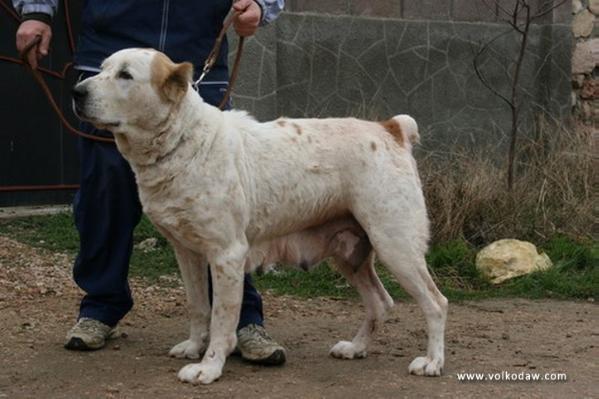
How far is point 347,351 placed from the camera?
4.66m

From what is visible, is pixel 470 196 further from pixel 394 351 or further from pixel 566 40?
pixel 566 40

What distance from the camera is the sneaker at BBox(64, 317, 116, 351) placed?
4.61 m

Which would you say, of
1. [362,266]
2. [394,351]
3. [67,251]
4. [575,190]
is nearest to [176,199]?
[362,266]

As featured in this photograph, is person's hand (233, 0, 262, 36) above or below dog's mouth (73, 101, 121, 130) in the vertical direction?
above

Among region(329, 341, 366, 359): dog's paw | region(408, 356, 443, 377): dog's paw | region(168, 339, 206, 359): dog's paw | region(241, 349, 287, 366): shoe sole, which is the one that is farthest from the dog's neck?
region(408, 356, 443, 377): dog's paw

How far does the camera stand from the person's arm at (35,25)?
4.55 m

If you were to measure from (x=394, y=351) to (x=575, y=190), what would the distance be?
3.76 m

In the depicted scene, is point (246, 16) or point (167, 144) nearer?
point (167, 144)

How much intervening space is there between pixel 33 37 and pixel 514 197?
4142 millimetres

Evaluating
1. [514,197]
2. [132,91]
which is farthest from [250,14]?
[514,197]

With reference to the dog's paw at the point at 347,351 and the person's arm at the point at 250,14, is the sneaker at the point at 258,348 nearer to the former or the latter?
the dog's paw at the point at 347,351

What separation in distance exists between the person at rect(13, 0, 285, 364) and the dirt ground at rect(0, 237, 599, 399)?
6.6 inches

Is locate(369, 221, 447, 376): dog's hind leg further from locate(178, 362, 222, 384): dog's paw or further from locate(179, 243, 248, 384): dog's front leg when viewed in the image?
locate(178, 362, 222, 384): dog's paw

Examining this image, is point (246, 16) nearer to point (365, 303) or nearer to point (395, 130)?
point (395, 130)
